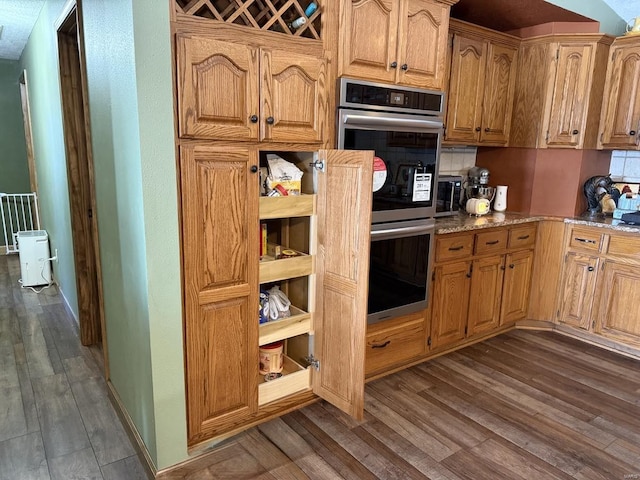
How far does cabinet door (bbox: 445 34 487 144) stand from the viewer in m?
3.01

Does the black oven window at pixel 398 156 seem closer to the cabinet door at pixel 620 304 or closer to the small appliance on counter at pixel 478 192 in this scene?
the small appliance on counter at pixel 478 192

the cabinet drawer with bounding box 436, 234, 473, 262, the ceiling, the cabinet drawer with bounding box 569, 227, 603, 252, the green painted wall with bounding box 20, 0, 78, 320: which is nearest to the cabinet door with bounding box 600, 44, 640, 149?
the ceiling

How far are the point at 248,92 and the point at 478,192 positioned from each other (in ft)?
7.59

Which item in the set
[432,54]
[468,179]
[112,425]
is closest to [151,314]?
[112,425]

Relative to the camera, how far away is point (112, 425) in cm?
222

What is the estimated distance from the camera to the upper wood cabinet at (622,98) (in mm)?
3195

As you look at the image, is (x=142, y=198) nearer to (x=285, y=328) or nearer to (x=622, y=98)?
(x=285, y=328)

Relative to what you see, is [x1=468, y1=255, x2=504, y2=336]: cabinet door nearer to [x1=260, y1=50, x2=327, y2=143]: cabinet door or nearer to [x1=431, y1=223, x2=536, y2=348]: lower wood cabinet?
[x1=431, y1=223, x2=536, y2=348]: lower wood cabinet

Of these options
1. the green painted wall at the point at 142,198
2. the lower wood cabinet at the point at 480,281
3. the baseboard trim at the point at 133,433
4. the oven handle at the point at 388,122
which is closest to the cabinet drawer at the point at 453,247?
the lower wood cabinet at the point at 480,281

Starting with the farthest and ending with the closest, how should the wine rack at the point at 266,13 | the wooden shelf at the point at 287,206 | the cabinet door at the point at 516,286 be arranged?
the cabinet door at the point at 516,286 < the wooden shelf at the point at 287,206 < the wine rack at the point at 266,13

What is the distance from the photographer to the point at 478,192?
11.5 ft

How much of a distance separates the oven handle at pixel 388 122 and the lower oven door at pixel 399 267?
0.53m

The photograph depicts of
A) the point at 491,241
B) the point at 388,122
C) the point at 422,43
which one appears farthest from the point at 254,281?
the point at 491,241

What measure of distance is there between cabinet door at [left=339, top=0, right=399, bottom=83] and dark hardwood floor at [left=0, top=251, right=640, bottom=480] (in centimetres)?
179
